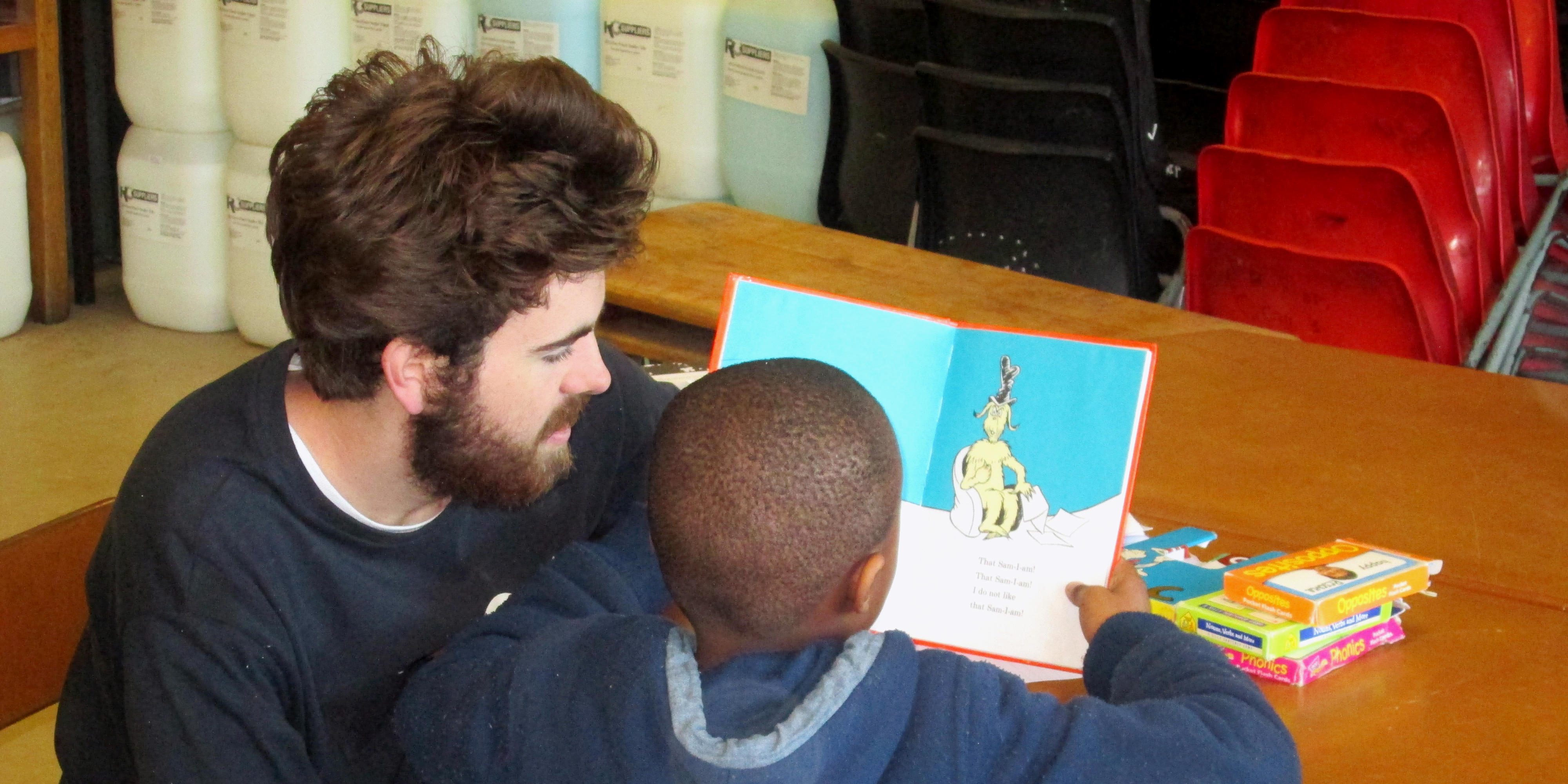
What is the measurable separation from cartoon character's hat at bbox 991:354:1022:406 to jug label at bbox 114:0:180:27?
2.87 m

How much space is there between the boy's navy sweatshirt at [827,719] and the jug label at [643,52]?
2003 millimetres

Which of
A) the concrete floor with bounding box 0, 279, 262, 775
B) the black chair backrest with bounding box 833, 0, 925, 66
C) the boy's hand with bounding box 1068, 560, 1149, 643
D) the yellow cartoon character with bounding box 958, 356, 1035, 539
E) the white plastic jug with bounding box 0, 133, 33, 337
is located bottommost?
the concrete floor with bounding box 0, 279, 262, 775

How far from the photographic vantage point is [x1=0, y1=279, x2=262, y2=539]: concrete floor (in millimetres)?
2781

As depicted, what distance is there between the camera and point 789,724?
0.75 metres

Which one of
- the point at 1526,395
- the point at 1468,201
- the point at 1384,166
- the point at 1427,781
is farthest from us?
the point at 1468,201

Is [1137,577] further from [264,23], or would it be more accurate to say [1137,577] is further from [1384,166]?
[264,23]

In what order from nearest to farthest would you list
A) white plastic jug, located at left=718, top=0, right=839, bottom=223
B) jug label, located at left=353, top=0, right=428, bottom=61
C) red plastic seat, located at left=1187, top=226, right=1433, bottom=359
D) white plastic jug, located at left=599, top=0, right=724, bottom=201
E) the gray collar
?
the gray collar < red plastic seat, located at left=1187, top=226, right=1433, bottom=359 < white plastic jug, located at left=718, top=0, right=839, bottom=223 < white plastic jug, located at left=599, top=0, right=724, bottom=201 < jug label, located at left=353, top=0, right=428, bottom=61

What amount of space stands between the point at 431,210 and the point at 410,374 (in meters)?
0.13

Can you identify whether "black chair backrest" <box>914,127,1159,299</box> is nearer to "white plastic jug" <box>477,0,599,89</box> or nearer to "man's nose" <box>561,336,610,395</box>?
"white plastic jug" <box>477,0,599,89</box>

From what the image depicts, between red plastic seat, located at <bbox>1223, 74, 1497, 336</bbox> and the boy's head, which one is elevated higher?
red plastic seat, located at <bbox>1223, 74, 1497, 336</bbox>

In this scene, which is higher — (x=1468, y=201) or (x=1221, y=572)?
(x=1468, y=201)

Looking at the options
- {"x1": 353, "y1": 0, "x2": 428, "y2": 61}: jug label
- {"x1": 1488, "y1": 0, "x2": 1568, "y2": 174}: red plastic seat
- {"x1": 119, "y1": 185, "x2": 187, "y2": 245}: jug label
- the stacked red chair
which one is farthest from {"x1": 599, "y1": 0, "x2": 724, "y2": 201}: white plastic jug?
{"x1": 1488, "y1": 0, "x2": 1568, "y2": 174}: red plastic seat

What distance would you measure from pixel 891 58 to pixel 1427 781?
1.92m

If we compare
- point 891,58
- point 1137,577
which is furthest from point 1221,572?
point 891,58
